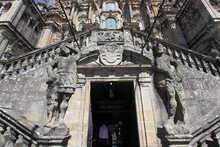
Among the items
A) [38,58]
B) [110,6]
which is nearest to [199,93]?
[38,58]

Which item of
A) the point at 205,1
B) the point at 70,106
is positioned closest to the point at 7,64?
the point at 70,106

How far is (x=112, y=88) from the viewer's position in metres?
8.78

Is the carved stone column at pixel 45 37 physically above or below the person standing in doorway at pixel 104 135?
above

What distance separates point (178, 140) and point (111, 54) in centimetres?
455

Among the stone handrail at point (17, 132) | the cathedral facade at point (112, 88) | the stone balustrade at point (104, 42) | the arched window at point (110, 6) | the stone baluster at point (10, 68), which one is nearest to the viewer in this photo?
the stone handrail at point (17, 132)

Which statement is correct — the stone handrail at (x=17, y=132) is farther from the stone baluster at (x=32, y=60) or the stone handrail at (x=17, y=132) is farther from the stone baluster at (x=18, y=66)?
the stone baluster at (x=32, y=60)

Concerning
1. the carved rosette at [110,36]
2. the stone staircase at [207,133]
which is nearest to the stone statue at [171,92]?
the stone staircase at [207,133]

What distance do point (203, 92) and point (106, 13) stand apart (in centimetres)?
1747

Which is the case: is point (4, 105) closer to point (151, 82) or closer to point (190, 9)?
point (151, 82)

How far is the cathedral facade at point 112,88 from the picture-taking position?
16.4ft

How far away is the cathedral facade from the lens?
16.4 ft

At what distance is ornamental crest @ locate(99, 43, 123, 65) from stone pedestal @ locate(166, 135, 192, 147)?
3.95 m

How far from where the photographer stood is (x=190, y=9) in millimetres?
15047

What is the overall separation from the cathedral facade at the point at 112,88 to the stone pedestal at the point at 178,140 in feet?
0.09
